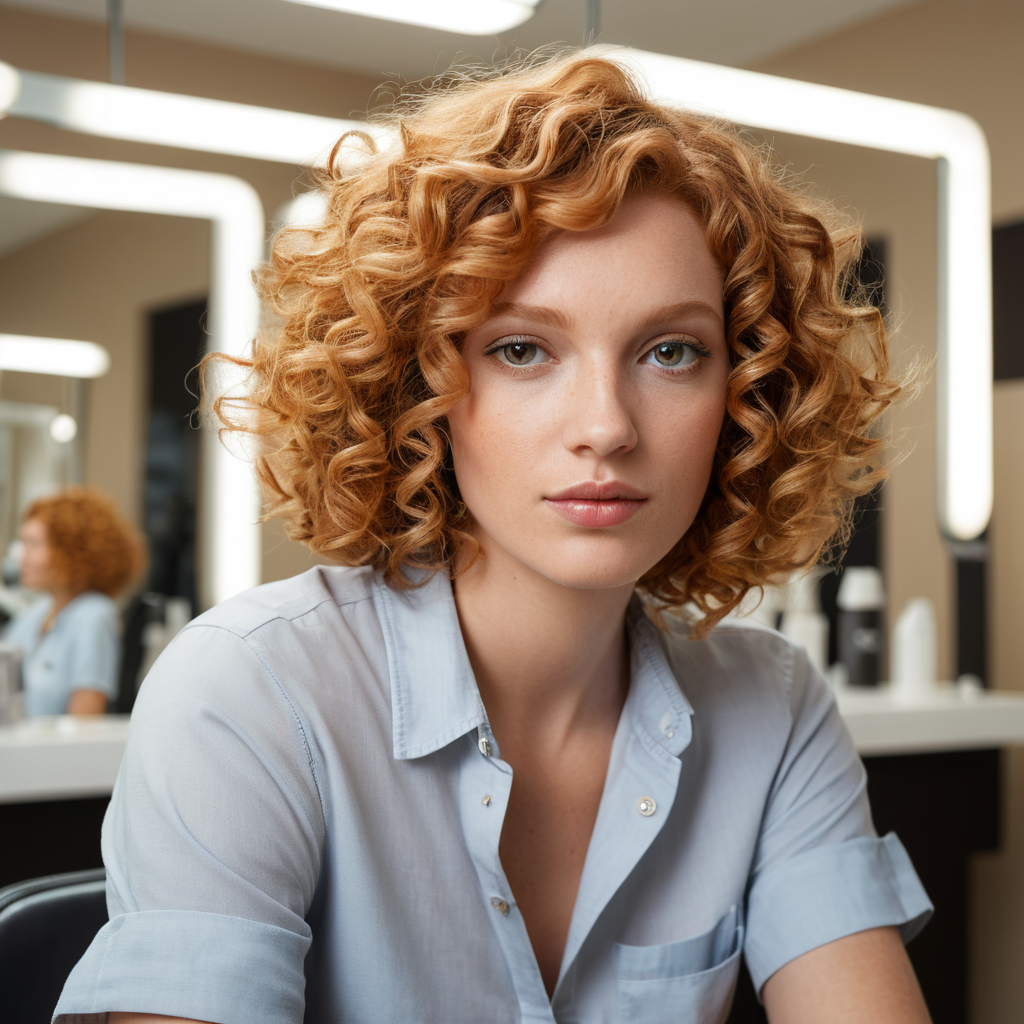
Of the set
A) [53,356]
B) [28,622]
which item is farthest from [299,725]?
[53,356]

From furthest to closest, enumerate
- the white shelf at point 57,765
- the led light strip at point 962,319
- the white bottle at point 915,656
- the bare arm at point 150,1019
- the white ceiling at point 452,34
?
the white ceiling at point 452,34, the white bottle at point 915,656, the led light strip at point 962,319, the white shelf at point 57,765, the bare arm at point 150,1019

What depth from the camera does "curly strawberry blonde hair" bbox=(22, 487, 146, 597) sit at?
238 cm

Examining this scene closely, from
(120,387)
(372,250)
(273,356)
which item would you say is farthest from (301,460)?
(120,387)

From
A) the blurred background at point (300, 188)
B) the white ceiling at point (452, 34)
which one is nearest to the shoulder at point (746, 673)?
the blurred background at point (300, 188)

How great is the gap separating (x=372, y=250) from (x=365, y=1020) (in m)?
0.54

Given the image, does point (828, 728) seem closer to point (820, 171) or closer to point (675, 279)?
point (675, 279)

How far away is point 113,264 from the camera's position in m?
2.71

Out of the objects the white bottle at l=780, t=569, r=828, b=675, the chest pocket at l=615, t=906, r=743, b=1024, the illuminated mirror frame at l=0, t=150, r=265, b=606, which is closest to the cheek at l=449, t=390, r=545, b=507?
the chest pocket at l=615, t=906, r=743, b=1024

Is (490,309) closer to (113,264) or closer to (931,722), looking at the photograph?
(931,722)

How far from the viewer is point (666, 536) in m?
0.80

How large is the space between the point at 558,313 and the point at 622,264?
2.3 inches

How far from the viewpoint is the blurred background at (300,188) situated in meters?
2.54

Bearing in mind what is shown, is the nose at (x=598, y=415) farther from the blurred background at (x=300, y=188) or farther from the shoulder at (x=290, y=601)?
the blurred background at (x=300, y=188)

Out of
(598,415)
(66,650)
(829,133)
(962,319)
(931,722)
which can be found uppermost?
(829,133)
